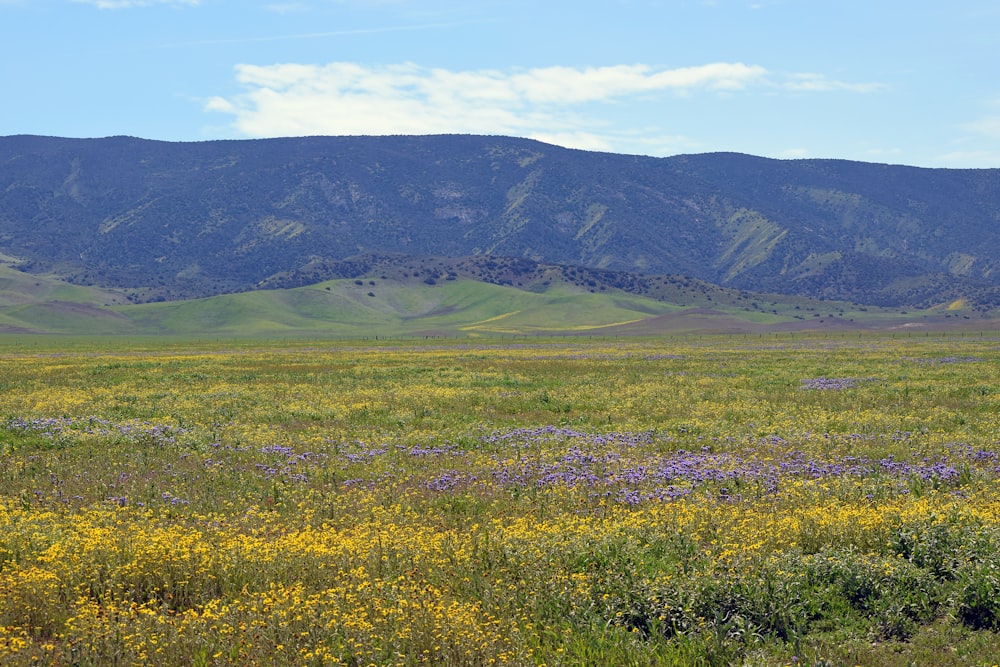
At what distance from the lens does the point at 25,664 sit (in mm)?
8156

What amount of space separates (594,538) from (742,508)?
12.6 ft

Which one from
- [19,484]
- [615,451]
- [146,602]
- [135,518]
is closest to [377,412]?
[615,451]

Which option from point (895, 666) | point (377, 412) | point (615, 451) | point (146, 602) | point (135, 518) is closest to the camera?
point (895, 666)

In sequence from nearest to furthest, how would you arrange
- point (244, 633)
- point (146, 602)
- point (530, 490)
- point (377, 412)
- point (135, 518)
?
point (244, 633) → point (146, 602) → point (135, 518) → point (530, 490) → point (377, 412)

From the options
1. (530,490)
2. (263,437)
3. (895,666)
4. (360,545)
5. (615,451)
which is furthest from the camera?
(263,437)

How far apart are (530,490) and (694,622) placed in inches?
292

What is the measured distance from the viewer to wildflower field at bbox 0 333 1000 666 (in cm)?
855

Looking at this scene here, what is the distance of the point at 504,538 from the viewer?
11758 millimetres

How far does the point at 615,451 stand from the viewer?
20.4 metres

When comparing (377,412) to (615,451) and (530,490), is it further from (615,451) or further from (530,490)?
(530,490)

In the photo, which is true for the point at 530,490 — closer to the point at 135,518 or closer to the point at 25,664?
the point at 135,518

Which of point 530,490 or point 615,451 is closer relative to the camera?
point 530,490

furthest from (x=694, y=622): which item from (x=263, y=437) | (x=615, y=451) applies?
(x=263, y=437)

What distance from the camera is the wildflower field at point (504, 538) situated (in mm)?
8555
